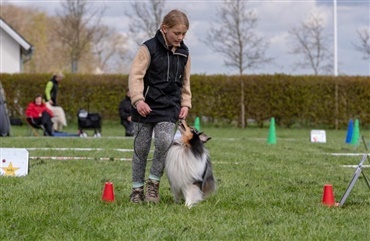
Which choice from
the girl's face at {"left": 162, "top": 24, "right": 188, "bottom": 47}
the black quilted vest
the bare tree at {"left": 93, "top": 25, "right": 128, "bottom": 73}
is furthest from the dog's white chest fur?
the bare tree at {"left": 93, "top": 25, "right": 128, "bottom": 73}

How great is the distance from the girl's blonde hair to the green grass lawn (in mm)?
1653

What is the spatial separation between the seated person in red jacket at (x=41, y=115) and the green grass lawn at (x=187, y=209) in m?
8.79

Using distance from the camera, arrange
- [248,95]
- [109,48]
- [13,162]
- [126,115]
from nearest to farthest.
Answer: [13,162] < [126,115] < [248,95] < [109,48]

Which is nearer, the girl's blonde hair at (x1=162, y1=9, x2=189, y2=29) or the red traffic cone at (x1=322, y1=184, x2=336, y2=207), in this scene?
the girl's blonde hair at (x1=162, y1=9, x2=189, y2=29)

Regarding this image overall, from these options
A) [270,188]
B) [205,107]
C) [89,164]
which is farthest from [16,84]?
[270,188]

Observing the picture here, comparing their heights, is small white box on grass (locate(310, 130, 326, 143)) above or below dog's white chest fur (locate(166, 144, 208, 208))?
below

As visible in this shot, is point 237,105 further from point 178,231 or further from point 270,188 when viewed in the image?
point 178,231

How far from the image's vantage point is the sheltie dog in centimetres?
624

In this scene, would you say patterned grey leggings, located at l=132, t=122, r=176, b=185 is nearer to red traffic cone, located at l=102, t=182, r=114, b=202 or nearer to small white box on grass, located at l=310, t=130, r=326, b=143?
red traffic cone, located at l=102, t=182, r=114, b=202

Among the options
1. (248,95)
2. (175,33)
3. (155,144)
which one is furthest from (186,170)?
(248,95)

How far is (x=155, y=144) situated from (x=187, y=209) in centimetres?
73

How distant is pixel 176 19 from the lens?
6.19 m

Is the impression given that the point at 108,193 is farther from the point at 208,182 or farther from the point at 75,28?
the point at 75,28

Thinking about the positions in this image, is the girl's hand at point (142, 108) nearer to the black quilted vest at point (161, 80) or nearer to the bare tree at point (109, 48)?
the black quilted vest at point (161, 80)
